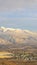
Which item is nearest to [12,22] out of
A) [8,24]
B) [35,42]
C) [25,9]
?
[8,24]

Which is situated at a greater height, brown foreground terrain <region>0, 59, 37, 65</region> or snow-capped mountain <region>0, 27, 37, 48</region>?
snow-capped mountain <region>0, 27, 37, 48</region>

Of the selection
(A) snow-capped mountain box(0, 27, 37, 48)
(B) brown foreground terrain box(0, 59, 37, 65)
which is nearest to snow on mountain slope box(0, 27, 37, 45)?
(A) snow-capped mountain box(0, 27, 37, 48)

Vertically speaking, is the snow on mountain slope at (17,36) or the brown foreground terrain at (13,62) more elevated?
the snow on mountain slope at (17,36)

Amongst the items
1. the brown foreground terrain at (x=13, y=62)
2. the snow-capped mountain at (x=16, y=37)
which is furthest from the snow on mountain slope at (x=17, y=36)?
the brown foreground terrain at (x=13, y=62)

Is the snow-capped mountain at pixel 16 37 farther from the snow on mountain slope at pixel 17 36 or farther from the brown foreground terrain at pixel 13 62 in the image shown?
the brown foreground terrain at pixel 13 62

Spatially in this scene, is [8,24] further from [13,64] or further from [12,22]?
[13,64]

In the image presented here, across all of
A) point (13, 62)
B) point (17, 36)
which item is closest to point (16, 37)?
point (17, 36)

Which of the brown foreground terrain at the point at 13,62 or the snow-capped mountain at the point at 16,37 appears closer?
the brown foreground terrain at the point at 13,62

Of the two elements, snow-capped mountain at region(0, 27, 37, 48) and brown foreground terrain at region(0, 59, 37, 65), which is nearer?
brown foreground terrain at region(0, 59, 37, 65)

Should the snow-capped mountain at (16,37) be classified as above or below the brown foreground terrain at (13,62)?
above

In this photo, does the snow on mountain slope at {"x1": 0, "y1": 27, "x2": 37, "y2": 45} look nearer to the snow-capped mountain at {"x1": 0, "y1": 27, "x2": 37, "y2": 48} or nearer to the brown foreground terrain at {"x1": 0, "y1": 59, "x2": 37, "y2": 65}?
the snow-capped mountain at {"x1": 0, "y1": 27, "x2": 37, "y2": 48}

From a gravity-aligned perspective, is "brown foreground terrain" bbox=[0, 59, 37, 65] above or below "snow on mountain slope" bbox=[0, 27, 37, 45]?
below

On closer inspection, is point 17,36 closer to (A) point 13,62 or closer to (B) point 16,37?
(B) point 16,37
